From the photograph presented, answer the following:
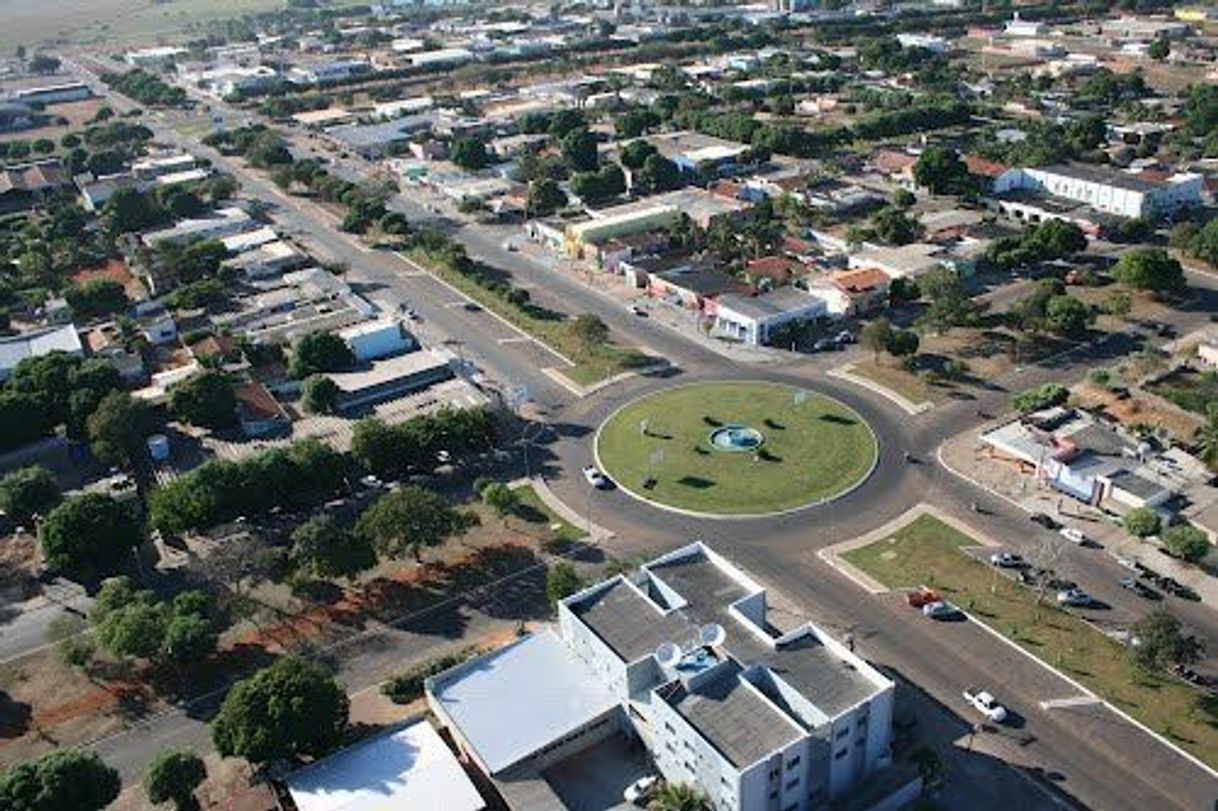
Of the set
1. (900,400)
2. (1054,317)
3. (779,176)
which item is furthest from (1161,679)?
(779,176)

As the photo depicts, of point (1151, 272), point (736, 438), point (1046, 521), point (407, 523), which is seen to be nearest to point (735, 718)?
point (407, 523)

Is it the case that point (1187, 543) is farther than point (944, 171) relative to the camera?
No

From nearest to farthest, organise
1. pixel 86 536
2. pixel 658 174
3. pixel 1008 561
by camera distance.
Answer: pixel 1008 561
pixel 86 536
pixel 658 174

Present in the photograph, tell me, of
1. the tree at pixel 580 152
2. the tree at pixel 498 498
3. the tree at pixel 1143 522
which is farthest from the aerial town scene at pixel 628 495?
the tree at pixel 580 152

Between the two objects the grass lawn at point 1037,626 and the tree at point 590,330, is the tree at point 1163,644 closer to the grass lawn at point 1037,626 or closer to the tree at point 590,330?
the grass lawn at point 1037,626

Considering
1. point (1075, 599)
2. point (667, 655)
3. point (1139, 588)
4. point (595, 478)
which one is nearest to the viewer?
point (667, 655)

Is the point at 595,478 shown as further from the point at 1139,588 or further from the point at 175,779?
the point at 1139,588

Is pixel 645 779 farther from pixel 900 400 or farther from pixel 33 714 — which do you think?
pixel 900 400
